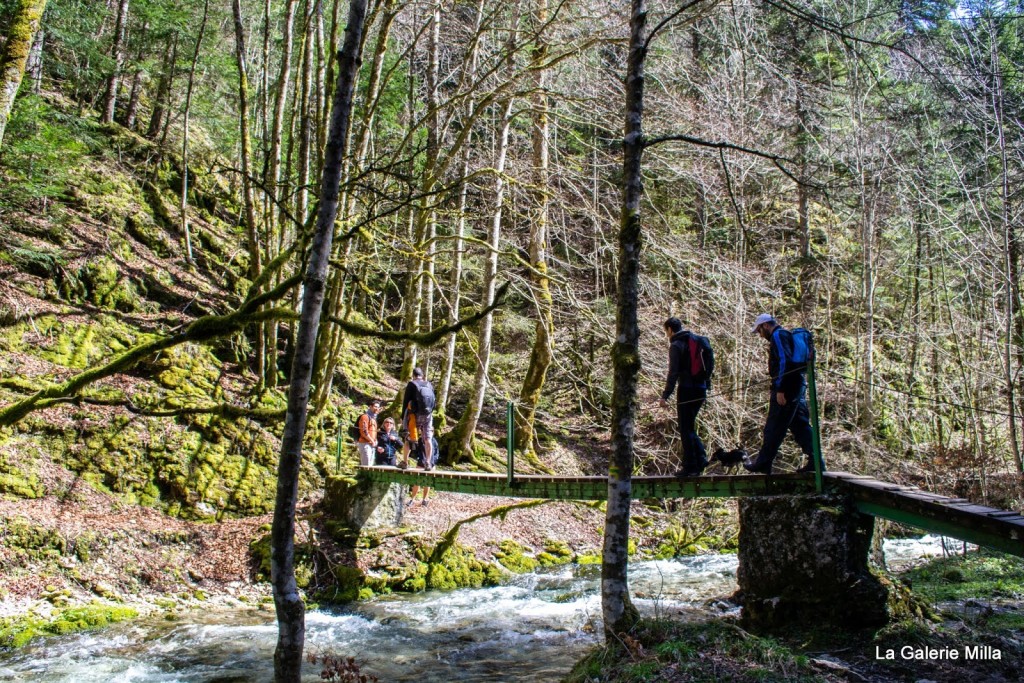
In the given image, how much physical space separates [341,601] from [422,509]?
2.93 meters

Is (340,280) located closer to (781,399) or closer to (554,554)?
(554,554)

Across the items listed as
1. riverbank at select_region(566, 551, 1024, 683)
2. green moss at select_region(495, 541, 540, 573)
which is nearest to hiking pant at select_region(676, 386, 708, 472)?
riverbank at select_region(566, 551, 1024, 683)

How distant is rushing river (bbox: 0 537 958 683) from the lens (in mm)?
6535

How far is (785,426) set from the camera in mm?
6395

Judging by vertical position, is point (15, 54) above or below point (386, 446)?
above

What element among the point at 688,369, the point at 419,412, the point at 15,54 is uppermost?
the point at 15,54

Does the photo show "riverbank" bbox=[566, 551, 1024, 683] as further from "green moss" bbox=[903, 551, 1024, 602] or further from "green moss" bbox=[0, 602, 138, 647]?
"green moss" bbox=[0, 602, 138, 647]

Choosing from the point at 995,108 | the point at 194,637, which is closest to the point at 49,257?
the point at 194,637

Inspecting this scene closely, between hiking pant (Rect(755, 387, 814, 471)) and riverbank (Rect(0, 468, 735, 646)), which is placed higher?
hiking pant (Rect(755, 387, 814, 471))

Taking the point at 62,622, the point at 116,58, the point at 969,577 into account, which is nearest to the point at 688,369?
the point at 969,577

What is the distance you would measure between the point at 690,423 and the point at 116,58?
52.0 feet

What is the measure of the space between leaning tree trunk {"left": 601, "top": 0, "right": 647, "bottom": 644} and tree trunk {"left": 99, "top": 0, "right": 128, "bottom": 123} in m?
14.1

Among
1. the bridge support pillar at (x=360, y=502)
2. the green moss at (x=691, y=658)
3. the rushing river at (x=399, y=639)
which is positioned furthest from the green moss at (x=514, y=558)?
the green moss at (x=691, y=658)

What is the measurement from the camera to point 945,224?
13516 mm
